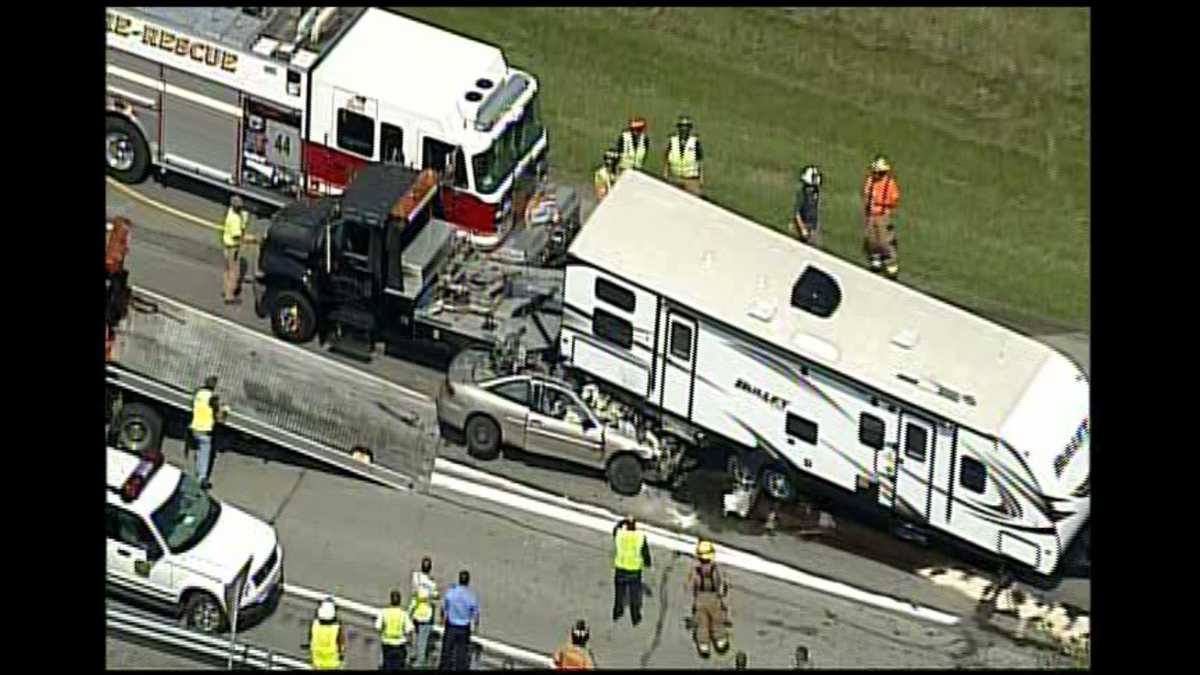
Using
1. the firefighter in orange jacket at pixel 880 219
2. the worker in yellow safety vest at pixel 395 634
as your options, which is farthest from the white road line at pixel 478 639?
the firefighter in orange jacket at pixel 880 219

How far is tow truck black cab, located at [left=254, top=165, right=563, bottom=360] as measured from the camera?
3759 centimetres

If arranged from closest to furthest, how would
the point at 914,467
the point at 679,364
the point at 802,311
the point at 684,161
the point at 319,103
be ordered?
the point at 914,467, the point at 802,311, the point at 679,364, the point at 319,103, the point at 684,161

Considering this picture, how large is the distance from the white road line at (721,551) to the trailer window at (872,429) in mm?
1644

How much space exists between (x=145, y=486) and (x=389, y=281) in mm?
4989

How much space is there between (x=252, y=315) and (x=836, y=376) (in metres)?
7.95

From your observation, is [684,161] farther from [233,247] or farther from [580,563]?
[580,563]

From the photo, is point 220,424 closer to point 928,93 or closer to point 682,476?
point 682,476

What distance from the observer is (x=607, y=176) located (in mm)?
40219

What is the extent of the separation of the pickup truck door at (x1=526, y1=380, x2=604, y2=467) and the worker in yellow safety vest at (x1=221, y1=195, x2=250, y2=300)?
4787 mm

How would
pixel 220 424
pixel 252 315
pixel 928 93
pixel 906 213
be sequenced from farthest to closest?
pixel 928 93
pixel 906 213
pixel 252 315
pixel 220 424

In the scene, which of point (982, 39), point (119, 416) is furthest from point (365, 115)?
point (982, 39)

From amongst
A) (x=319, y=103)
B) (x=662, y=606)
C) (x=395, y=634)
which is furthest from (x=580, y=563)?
(x=319, y=103)

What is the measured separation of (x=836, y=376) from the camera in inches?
1390

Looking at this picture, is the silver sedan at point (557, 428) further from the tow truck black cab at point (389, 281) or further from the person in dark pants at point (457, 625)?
the person in dark pants at point (457, 625)
